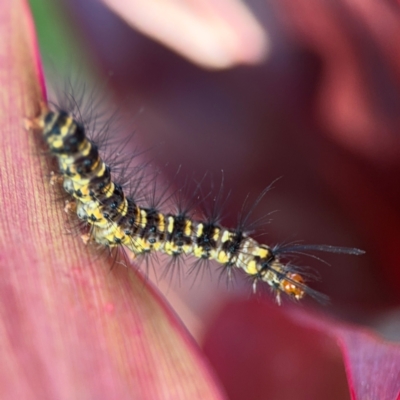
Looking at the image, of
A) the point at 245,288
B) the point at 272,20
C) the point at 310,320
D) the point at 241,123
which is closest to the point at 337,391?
the point at 310,320

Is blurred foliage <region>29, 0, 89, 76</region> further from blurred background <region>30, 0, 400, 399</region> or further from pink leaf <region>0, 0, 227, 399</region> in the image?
pink leaf <region>0, 0, 227, 399</region>

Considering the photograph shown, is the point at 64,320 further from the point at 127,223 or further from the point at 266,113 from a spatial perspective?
the point at 266,113

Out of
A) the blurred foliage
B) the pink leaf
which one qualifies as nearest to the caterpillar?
the pink leaf

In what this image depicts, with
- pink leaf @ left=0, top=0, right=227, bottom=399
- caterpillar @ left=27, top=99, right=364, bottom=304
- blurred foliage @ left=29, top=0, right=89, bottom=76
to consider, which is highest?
blurred foliage @ left=29, top=0, right=89, bottom=76

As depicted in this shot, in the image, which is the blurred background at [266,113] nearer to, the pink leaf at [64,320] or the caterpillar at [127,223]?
the caterpillar at [127,223]

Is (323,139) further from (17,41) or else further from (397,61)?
(17,41)

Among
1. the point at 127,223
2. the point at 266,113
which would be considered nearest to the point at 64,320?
the point at 127,223
